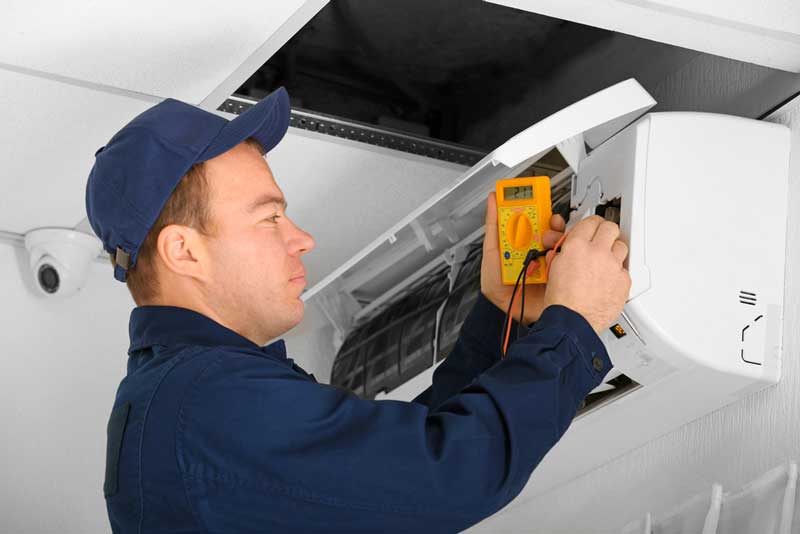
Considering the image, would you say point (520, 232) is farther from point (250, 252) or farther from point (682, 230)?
point (250, 252)

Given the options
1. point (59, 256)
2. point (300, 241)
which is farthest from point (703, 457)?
point (59, 256)

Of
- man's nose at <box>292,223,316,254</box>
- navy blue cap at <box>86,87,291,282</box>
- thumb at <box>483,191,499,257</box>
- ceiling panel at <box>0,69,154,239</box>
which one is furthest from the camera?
ceiling panel at <box>0,69,154,239</box>

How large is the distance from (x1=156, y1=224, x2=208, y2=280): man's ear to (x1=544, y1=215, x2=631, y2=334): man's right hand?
20.4 inches

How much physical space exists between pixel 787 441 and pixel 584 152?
593mm

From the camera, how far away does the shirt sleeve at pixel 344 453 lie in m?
1.42

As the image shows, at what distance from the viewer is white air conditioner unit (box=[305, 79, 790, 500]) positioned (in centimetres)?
176

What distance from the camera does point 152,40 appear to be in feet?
6.59

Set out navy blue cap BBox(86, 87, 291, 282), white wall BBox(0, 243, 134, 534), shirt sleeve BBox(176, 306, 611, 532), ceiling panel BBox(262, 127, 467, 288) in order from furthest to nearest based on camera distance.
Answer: white wall BBox(0, 243, 134, 534), ceiling panel BBox(262, 127, 467, 288), navy blue cap BBox(86, 87, 291, 282), shirt sleeve BBox(176, 306, 611, 532)

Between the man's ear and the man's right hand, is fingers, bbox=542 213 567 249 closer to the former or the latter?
the man's right hand

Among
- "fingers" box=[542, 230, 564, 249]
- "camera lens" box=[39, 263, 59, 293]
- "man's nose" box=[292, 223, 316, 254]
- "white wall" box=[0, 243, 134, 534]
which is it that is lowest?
"white wall" box=[0, 243, 134, 534]

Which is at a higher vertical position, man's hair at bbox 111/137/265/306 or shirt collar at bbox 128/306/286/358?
man's hair at bbox 111/137/265/306

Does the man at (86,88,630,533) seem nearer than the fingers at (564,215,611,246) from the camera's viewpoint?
Yes

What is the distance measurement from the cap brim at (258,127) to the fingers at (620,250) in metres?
0.57

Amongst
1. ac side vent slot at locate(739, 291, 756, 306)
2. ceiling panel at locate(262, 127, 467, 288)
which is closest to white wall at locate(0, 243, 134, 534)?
ceiling panel at locate(262, 127, 467, 288)
